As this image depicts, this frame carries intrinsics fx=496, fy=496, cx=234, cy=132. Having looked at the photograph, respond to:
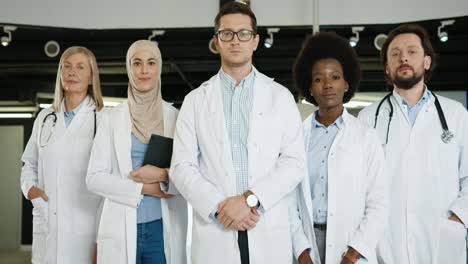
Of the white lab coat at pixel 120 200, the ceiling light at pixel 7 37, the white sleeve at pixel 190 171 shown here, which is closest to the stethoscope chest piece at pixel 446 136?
the white sleeve at pixel 190 171

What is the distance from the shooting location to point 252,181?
225cm

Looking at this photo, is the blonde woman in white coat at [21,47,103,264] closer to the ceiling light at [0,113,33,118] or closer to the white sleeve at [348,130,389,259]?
the white sleeve at [348,130,389,259]

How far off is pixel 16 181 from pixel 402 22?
937cm

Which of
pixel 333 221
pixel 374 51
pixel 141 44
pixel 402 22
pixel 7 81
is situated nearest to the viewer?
pixel 333 221

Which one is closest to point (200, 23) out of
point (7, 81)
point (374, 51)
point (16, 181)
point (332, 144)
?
point (374, 51)

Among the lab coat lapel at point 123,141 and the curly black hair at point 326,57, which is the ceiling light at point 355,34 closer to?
the curly black hair at point 326,57

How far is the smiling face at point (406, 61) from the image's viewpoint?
2863 millimetres

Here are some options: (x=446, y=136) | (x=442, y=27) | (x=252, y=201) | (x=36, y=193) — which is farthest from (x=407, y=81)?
(x=442, y=27)

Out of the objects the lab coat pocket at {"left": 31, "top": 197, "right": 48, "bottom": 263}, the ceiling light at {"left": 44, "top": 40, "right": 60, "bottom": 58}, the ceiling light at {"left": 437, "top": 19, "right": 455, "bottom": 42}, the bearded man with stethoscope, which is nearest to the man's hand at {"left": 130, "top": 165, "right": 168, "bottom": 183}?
the lab coat pocket at {"left": 31, "top": 197, "right": 48, "bottom": 263}

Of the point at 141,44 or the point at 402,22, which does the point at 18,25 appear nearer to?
the point at 141,44

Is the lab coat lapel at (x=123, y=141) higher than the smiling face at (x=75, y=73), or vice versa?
the smiling face at (x=75, y=73)

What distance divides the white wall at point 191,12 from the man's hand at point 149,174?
3216mm

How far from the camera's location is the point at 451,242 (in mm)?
2715

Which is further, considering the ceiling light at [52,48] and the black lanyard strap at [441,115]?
the ceiling light at [52,48]
